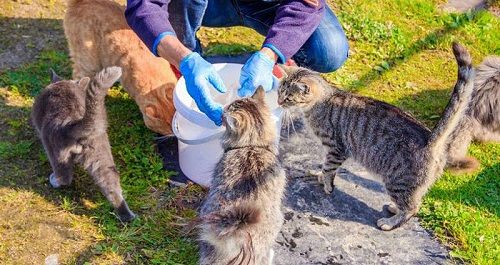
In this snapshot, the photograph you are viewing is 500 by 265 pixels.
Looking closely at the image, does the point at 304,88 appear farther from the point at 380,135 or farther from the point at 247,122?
the point at 247,122

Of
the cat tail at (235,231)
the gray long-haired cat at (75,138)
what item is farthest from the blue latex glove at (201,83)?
the cat tail at (235,231)

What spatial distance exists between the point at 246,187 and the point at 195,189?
1044mm

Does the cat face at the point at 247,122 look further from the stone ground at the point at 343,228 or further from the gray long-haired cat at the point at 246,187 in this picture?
the stone ground at the point at 343,228

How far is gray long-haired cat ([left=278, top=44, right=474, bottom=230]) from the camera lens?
3402 mm

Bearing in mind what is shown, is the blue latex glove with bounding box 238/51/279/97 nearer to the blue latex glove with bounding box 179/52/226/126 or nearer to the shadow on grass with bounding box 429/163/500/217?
the blue latex glove with bounding box 179/52/226/126

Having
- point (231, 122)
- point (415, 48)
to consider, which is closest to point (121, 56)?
point (231, 122)

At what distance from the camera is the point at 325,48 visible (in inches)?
171

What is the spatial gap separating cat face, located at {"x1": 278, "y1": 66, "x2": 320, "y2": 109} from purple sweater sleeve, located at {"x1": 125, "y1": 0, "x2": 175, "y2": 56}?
80cm

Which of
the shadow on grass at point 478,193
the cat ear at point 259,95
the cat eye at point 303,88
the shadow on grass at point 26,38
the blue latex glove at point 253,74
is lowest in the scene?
the shadow on grass at point 26,38

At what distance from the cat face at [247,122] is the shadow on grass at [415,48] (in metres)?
1.87

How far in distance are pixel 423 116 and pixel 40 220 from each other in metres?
3.01

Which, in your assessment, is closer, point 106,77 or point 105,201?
point 106,77

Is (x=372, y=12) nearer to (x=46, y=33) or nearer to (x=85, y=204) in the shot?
(x=46, y=33)

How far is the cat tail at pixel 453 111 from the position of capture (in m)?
3.01
